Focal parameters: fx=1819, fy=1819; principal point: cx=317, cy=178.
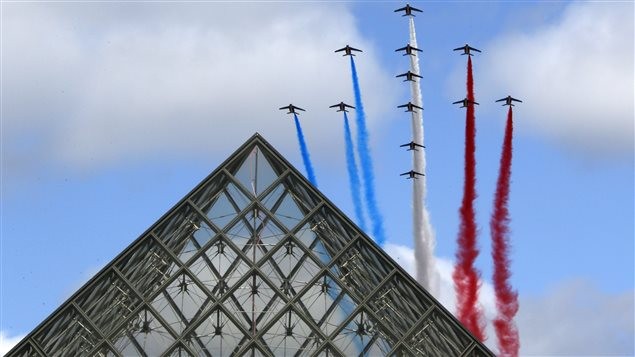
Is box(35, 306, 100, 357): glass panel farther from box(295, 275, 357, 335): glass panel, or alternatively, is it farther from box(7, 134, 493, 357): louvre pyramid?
box(295, 275, 357, 335): glass panel

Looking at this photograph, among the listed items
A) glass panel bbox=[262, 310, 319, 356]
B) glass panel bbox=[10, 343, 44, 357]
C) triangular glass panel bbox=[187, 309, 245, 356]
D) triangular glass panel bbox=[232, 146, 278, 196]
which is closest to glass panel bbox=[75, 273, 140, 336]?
glass panel bbox=[10, 343, 44, 357]

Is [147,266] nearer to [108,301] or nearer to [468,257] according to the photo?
[108,301]

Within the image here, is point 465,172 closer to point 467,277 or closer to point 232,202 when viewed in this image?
point 467,277

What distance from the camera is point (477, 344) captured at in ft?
298

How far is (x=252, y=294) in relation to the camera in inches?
3607

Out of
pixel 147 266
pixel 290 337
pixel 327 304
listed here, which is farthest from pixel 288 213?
pixel 147 266

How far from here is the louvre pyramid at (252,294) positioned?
3561 inches

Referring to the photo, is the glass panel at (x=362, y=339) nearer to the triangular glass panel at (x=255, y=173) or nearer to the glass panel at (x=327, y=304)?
the glass panel at (x=327, y=304)

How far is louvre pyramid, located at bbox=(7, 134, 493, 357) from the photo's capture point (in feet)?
297

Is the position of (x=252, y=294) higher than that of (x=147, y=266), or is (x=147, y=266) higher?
(x=147, y=266)

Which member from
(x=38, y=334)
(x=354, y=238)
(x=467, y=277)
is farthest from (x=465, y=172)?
(x=38, y=334)

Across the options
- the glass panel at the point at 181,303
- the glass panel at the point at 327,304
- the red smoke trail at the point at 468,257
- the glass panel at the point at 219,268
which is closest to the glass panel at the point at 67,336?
the glass panel at the point at 181,303

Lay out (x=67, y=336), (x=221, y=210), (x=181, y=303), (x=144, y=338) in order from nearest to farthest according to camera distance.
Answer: (x=144, y=338) → (x=181, y=303) → (x=67, y=336) → (x=221, y=210)

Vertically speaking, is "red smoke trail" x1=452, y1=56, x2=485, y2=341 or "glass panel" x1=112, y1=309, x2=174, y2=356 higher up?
"red smoke trail" x1=452, y1=56, x2=485, y2=341
